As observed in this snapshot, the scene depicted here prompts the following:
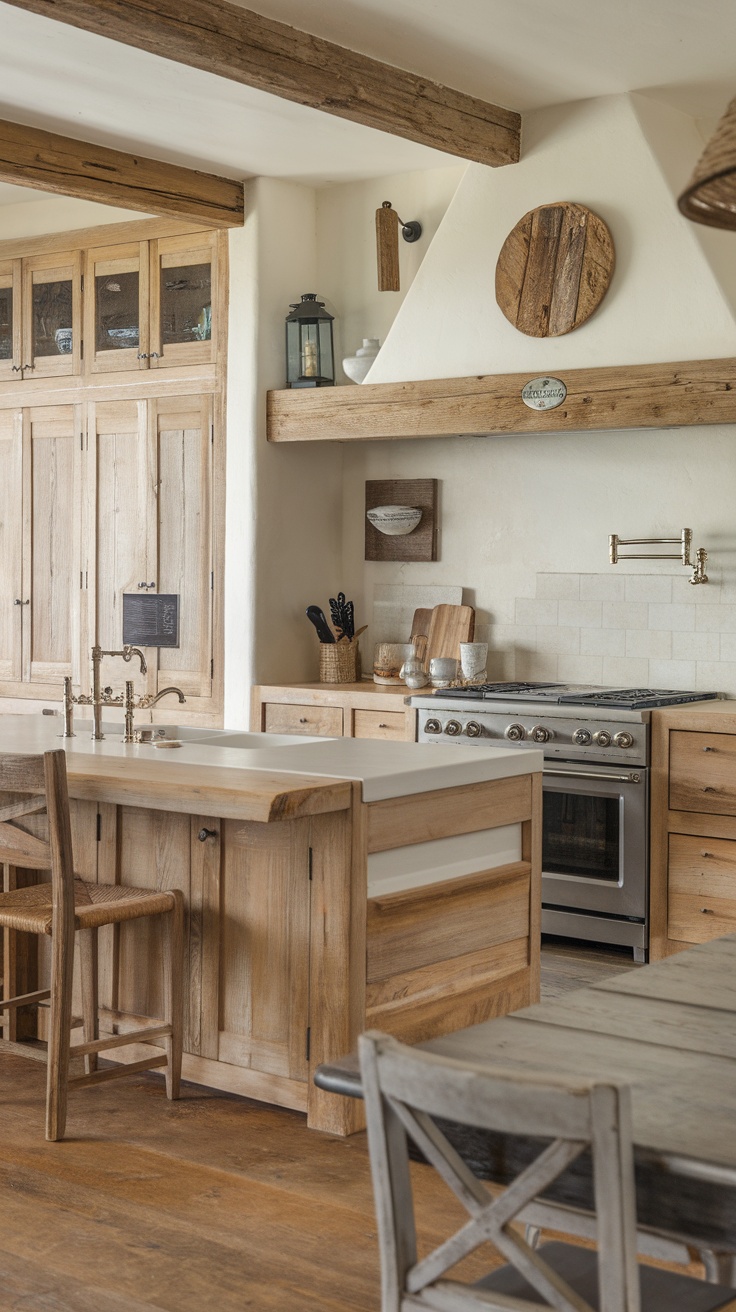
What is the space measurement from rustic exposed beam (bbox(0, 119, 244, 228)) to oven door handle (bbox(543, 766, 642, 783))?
2823mm

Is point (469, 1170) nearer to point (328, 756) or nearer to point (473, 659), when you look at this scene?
point (328, 756)

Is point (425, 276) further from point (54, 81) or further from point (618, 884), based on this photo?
point (618, 884)

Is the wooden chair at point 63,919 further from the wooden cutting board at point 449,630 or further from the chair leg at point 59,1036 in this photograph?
the wooden cutting board at point 449,630

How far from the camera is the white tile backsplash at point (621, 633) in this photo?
5.60 m

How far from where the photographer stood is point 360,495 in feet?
22.0

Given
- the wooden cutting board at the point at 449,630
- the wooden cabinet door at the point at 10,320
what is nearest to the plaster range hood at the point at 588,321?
the wooden cutting board at the point at 449,630

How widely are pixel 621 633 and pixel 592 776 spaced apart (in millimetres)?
876

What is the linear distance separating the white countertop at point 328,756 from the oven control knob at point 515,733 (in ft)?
3.63

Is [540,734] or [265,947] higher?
[540,734]

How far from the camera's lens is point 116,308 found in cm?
666

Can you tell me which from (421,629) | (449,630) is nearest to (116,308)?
(421,629)

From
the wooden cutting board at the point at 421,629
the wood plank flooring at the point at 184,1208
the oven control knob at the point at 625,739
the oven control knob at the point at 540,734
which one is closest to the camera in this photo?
the wood plank flooring at the point at 184,1208

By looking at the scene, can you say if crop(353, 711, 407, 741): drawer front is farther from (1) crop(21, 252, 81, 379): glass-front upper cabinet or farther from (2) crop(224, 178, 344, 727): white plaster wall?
(1) crop(21, 252, 81, 379): glass-front upper cabinet

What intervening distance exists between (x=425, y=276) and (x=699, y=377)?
1.33 meters
